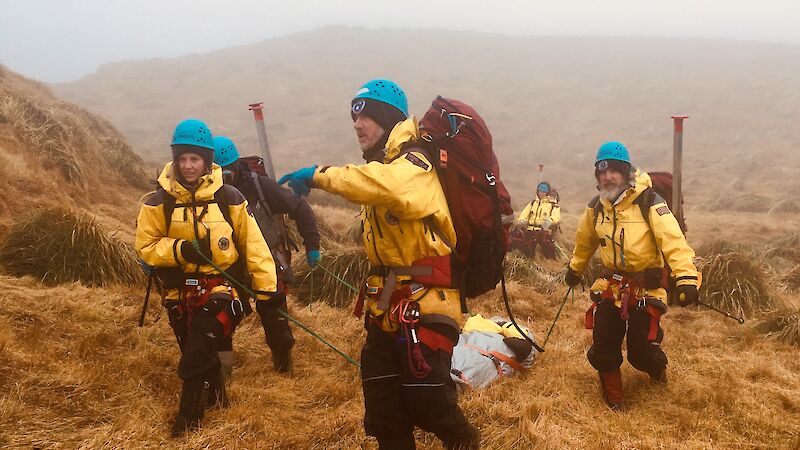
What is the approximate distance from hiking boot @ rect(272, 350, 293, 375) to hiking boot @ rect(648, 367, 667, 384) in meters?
3.54

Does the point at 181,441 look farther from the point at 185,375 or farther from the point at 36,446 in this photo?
the point at 36,446

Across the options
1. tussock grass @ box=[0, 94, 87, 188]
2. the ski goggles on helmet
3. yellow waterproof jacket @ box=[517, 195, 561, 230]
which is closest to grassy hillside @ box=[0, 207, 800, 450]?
the ski goggles on helmet

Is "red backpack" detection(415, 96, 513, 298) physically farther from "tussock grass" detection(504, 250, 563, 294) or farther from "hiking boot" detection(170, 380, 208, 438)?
"tussock grass" detection(504, 250, 563, 294)

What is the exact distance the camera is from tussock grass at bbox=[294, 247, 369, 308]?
7.57 metres

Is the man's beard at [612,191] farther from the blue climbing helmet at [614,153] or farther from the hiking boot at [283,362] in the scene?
the hiking boot at [283,362]

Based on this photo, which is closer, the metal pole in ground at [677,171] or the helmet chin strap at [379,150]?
the helmet chin strap at [379,150]

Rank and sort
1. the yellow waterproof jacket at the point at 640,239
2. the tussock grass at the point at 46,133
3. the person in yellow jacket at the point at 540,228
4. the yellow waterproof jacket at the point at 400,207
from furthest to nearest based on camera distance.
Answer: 1. the person in yellow jacket at the point at 540,228
2. the tussock grass at the point at 46,133
3. the yellow waterproof jacket at the point at 640,239
4. the yellow waterproof jacket at the point at 400,207

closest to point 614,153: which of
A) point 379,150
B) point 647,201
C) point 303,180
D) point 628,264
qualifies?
point 647,201

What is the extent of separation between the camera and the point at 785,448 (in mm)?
3736

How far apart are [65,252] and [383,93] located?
5089 millimetres

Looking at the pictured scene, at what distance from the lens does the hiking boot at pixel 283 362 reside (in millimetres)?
5199

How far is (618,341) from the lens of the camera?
15.5 feet

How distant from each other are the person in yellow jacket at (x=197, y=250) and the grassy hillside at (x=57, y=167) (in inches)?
163

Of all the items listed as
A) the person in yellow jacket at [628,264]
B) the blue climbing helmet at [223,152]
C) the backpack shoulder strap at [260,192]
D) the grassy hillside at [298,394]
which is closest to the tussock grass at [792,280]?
the grassy hillside at [298,394]
